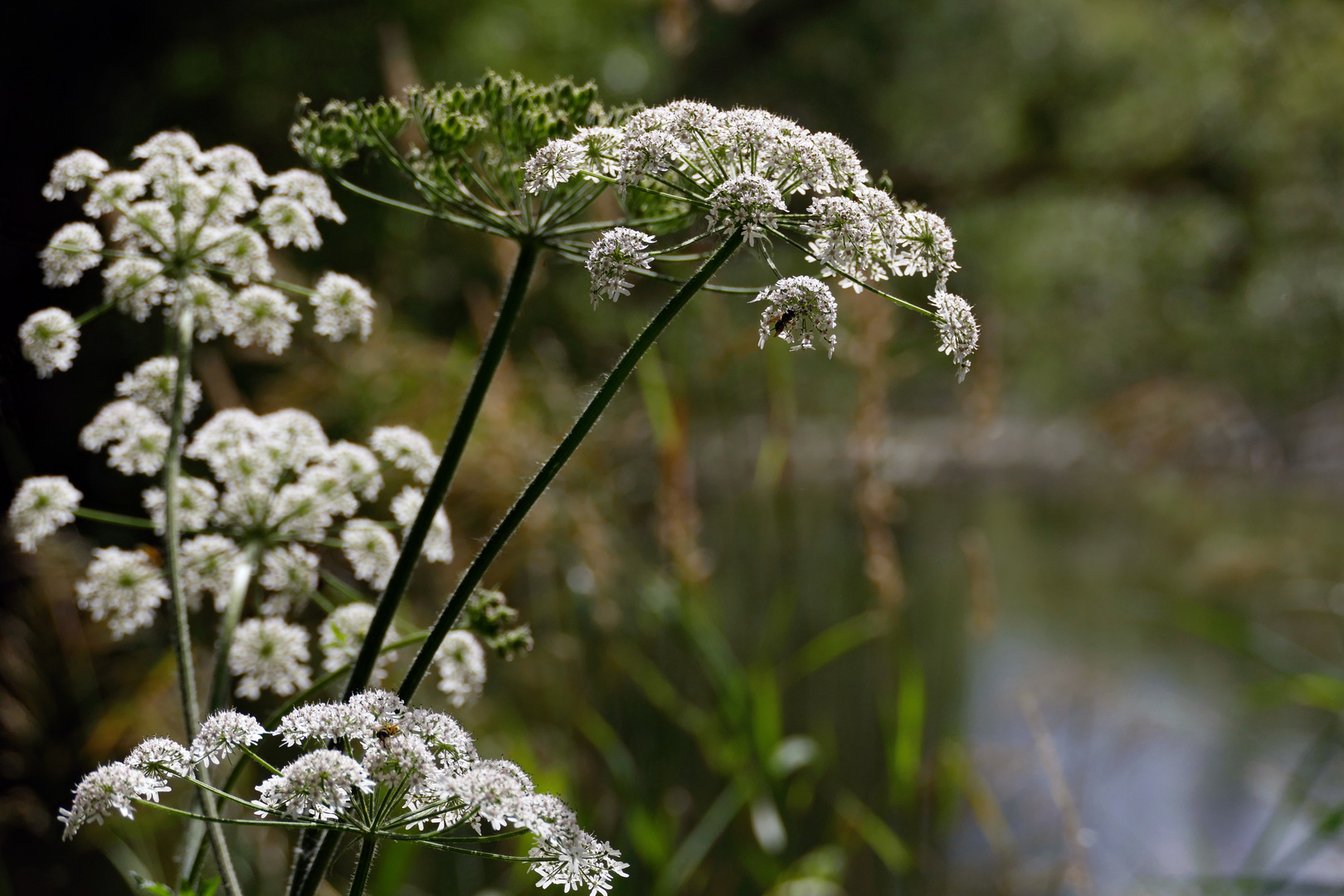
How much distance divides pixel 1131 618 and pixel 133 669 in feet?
18.3

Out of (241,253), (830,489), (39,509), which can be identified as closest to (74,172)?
(241,253)

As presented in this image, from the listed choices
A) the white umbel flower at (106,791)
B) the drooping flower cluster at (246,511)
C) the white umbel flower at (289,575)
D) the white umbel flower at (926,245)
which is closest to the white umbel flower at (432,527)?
the drooping flower cluster at (246,511)

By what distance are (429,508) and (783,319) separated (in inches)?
10.2

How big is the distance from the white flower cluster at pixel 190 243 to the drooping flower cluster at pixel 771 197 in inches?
12.7

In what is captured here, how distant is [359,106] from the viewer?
819 millimetres

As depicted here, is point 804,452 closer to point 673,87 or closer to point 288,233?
point 673,87

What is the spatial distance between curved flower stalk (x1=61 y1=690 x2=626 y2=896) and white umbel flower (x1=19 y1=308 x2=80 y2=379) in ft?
1.41

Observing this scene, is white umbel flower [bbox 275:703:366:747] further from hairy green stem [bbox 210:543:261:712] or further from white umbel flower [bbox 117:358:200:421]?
white umbel flower [bbox 117:358:200:421]

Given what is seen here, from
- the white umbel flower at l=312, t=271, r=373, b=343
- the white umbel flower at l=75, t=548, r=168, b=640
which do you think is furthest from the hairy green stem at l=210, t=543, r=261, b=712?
the white umbel flower at l=312, t=271, r=373, b=343

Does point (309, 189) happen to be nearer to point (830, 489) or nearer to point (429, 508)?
point (429, 508)

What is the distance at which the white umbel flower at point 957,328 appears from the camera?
59cm

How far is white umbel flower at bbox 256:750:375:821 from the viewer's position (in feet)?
1.72

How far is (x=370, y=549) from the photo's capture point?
971mm

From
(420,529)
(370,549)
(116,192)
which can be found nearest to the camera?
(420,529)
